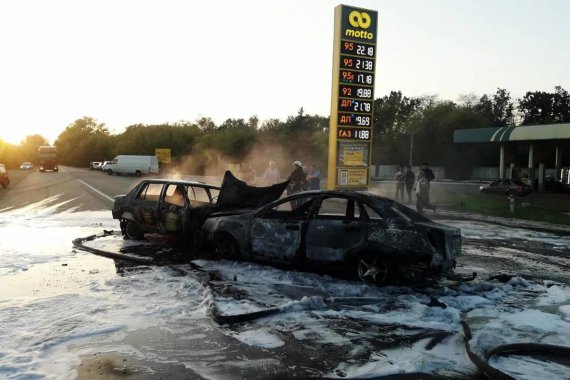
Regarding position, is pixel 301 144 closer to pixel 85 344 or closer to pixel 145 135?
pixel 145 135

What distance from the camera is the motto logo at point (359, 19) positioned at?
65.3 ft

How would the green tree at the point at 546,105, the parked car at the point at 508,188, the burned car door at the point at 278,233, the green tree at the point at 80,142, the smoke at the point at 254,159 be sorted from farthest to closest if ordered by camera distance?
the green tree at the point at 80,142 < the green tree at the point at 546,105 < the smoke at the point at 254,159 < the parked car at the point at 508,188 < the burned car door at the point at 278,233

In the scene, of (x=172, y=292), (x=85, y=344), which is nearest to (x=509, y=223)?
(x=172, y=292)

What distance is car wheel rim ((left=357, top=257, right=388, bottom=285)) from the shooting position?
648 cm

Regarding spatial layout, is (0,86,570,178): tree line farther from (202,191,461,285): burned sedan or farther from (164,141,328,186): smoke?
(202,191,461,285): burned sedan

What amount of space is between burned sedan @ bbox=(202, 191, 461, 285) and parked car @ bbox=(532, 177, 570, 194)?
3220 centimetres

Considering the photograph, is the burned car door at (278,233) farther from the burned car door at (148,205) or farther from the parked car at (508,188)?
the parked car at (508,188)

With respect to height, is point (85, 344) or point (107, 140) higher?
point (107, 140)

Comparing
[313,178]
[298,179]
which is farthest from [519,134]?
[298,179]

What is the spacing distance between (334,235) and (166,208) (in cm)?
412

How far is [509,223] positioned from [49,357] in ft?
48.8

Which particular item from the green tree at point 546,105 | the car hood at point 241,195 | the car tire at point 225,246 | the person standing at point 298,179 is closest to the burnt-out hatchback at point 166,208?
the car hood at point 241,195

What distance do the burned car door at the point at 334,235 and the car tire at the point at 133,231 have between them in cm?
474

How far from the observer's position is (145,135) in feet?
293
